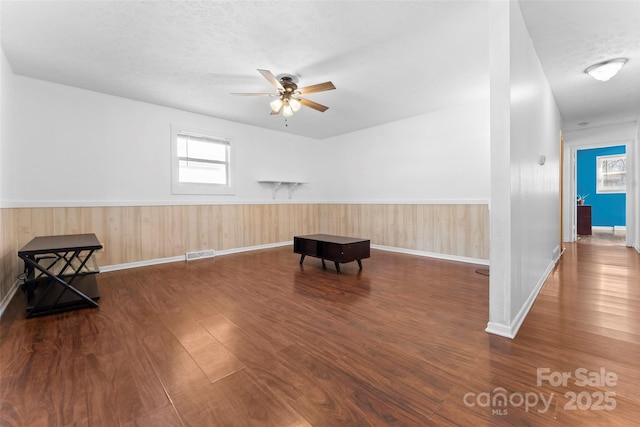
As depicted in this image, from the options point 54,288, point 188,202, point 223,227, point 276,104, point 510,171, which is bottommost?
point 54,288

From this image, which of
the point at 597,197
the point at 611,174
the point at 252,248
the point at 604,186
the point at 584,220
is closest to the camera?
the point at 252,248

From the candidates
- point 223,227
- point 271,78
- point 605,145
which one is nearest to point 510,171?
point 271,78

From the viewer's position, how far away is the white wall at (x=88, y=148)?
3467mm

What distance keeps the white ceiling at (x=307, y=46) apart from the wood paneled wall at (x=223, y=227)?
1.77m

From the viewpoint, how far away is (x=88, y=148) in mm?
3914

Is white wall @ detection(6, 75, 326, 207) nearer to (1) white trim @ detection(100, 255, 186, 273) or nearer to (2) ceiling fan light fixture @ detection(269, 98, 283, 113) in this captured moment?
(1) white trim @ detection(100, 255, 186, 273)

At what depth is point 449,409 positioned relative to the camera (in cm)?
130

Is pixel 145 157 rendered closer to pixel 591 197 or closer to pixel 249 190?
pixel 249 190

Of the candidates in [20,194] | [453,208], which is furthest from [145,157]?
[453,208]

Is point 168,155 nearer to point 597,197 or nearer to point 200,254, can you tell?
point 200,254

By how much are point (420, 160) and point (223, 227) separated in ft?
12.9

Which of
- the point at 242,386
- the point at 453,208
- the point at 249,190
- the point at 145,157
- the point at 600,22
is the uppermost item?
the point at 600,22

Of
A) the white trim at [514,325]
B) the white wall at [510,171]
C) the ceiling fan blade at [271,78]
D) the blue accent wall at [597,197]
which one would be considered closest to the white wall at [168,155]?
the white wall at [510,171]

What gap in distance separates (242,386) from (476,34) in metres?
3.41
